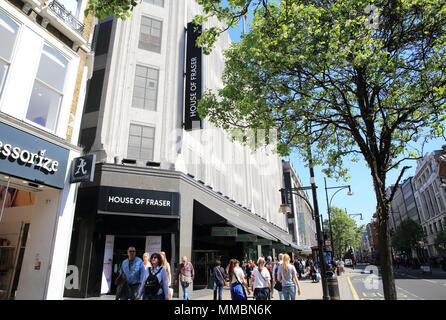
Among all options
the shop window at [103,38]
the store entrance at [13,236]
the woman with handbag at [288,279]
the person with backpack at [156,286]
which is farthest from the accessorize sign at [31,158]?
the shop window at [103,38]

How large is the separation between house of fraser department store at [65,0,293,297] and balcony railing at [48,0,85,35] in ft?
16.3

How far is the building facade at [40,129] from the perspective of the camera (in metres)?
7.71

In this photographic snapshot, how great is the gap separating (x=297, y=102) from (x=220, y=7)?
11.6 feet

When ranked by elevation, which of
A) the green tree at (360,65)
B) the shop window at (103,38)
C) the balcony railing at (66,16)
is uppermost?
the shop window at (103,38)

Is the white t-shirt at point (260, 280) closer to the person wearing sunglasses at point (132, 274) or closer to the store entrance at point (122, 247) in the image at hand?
the person wearing sunglasses at point (132, 274)

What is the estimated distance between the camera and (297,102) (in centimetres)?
812

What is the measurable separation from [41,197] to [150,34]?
12.0 m

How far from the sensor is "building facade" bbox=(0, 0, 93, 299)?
25.3ft

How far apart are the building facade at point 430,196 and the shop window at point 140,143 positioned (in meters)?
51.3

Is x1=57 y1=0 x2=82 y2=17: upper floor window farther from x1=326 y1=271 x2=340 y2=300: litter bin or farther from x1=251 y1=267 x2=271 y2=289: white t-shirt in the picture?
x1=326 y1=271 x2=340 y2=300: litter bin

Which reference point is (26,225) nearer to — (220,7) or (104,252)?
(104,252)

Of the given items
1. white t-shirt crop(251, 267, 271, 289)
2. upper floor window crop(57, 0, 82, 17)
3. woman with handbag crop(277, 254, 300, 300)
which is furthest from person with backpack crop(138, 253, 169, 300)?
upper floor window crop(57, 0, 82, 17)

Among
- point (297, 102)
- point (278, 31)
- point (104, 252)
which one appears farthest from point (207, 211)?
point (278, 31)

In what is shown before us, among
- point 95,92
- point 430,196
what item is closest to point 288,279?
point 95,92
